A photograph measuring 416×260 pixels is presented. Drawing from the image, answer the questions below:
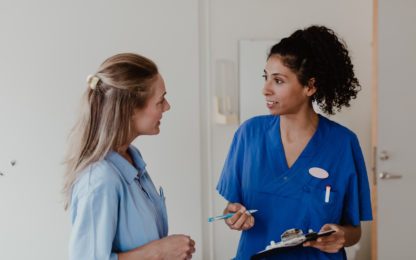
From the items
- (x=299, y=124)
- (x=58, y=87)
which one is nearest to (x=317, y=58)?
(x=299, y=124)

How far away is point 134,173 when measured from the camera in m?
1.07

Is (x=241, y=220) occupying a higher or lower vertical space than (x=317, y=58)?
lower

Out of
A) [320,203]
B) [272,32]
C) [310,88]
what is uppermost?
[272,32]

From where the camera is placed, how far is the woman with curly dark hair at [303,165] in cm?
131

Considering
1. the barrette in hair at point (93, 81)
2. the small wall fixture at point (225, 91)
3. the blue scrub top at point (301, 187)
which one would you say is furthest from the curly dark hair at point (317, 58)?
the small wall fixture at point (225, 91)

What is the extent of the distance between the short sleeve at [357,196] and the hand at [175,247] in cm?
62

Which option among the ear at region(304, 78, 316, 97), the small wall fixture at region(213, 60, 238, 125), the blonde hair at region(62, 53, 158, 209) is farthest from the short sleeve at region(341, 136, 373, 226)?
the small wall fixture at region(213, 60, 238, 125)

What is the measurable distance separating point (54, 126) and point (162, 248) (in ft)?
5.01

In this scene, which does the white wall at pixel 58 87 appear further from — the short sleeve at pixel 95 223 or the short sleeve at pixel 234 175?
the short sleeve at pixel 95 223

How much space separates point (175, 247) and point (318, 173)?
582 millimetres

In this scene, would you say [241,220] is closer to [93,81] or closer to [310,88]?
[310,88]

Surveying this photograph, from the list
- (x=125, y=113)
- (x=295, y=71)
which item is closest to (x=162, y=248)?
(x=125, y=113)

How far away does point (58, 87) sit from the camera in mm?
2260

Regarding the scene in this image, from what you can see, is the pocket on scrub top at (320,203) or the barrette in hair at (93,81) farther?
the pocket on scrub top at (320,203)
